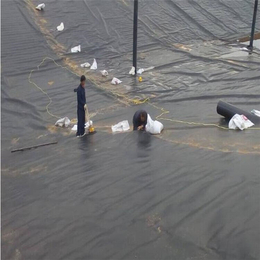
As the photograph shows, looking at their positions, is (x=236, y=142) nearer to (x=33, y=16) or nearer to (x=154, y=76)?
(x=154, y=76)

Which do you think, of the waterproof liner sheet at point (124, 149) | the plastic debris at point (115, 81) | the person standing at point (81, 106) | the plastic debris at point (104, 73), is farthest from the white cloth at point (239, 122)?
the plastic debris at point (104, 73)

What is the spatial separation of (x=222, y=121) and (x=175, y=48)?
5662 mm

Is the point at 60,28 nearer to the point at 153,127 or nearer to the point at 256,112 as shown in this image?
the point at 153,127

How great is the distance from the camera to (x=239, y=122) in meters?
5.66

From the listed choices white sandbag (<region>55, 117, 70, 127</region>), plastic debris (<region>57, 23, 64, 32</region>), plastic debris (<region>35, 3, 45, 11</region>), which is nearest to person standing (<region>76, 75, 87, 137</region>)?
white sandbag (<region>55, 117, 70, 127</region>)

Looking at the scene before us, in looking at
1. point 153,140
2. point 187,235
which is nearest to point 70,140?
point 153,140

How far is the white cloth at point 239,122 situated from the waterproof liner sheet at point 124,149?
130mm

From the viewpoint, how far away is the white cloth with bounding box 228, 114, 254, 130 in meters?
5.63

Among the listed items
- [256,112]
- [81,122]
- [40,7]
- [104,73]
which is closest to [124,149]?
[81,122]

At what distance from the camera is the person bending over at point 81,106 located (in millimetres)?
6027

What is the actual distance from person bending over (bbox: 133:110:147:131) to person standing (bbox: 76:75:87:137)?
894mm

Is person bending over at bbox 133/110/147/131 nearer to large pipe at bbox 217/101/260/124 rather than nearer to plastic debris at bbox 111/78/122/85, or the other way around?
large pipe at bbox 217/101/260/124

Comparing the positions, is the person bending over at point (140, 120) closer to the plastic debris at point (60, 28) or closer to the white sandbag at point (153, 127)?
the white sandbag at point (153, 127)

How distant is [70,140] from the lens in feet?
20.7
